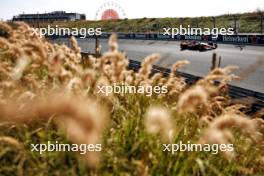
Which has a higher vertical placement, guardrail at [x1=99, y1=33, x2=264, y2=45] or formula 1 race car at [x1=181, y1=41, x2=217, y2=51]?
guardrail at [x1=99, y1=33, x2=264, y2=45]

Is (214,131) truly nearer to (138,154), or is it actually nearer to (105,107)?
(138,154)

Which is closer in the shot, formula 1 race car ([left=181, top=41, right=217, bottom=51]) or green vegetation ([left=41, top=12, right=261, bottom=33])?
formula 1 race car ([left=181, top=41, right=217, bottom=51])

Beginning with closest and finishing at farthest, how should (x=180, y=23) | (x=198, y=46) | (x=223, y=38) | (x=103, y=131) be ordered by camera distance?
(x=103, y=131), (x=198, y=46), (x=223, y=38), (x=180, y=23)

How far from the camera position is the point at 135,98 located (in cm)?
565

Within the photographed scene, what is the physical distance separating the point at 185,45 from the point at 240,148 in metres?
37.9

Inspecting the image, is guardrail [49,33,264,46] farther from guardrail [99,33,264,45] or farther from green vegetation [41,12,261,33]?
green vegetation [41,12,261,33]

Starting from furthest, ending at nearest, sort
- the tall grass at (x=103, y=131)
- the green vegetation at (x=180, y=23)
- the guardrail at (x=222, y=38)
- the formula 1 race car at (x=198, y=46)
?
the green vegetation at (x=180, y=23) → the guardrail at (x=222, y=38) → the formula 1 race car at (x=198, y=46) → the tall grass at (x=103, y=131)

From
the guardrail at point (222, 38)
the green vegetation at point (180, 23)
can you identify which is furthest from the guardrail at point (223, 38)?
the green vegetation at point (180, 23)

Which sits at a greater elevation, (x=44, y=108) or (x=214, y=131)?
(x=44, y=108)

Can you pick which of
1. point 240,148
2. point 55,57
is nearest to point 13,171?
point 55,57

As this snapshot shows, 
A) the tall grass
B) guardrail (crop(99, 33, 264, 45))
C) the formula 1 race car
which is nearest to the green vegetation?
guardrail (crop(99, 33, 264, 45))

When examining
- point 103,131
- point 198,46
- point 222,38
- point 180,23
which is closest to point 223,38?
point 222,38

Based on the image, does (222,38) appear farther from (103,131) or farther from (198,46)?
(103,131)

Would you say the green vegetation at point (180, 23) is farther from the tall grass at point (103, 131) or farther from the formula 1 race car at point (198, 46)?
the tall grass at point (103, 131)
